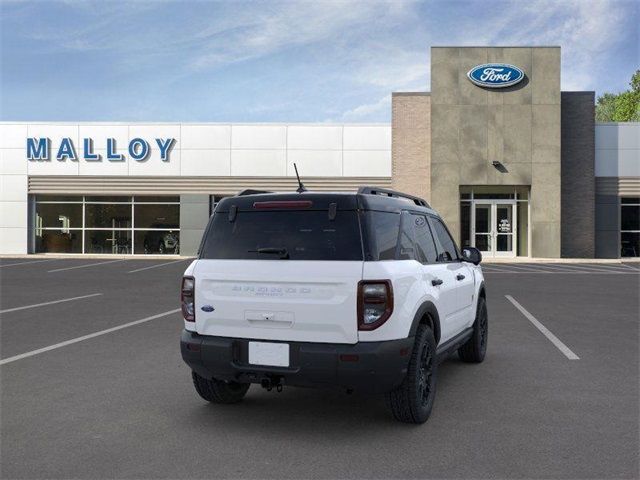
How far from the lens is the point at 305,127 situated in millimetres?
28703

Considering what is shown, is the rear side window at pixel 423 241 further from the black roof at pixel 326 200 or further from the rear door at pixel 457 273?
the black roof at pixel 326 200

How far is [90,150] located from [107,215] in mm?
3223

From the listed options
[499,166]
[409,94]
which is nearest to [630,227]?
[499,166]

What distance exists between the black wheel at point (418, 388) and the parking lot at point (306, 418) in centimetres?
11

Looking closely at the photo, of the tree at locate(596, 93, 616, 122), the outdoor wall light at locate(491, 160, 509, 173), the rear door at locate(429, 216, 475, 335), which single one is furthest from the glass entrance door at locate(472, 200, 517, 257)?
the tree at locate(596, 93, 616, 122)

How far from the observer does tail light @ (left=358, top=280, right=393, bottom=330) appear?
415cm

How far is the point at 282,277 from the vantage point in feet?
14.1

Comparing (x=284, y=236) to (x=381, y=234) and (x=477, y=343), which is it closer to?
(x=381, y=234)

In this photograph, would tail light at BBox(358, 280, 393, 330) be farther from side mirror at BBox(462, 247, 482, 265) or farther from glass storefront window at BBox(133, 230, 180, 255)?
glass storefront window at BBox(133, 230, 180, 255)

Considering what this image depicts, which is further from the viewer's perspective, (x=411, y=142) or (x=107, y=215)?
(x=107, y=215)

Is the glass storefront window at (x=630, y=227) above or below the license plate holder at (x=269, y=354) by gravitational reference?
above

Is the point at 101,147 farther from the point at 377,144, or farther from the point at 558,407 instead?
Answer: the point at 558,407

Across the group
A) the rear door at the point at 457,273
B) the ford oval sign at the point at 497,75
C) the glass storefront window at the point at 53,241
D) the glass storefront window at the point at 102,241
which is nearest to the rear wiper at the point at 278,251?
the rear door at the point at 457,273

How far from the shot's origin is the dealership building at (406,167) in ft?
89.7
